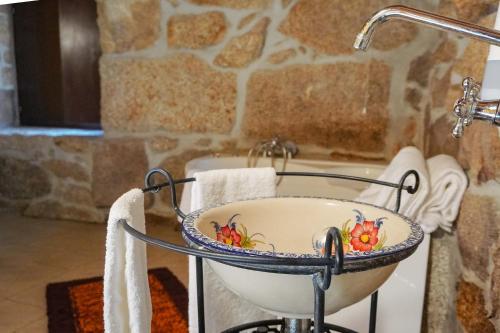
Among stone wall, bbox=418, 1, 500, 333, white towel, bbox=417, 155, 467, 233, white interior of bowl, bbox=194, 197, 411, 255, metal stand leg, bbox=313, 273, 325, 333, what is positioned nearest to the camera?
metal stand leg, bbox=313, 273, 325, 333

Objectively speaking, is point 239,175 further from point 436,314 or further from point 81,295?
point 81,295

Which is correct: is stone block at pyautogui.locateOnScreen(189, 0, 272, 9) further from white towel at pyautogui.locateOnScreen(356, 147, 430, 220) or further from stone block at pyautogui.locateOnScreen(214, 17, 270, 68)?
white towel at pyautogui.locateOnScreen(356, 147, 430, 220)

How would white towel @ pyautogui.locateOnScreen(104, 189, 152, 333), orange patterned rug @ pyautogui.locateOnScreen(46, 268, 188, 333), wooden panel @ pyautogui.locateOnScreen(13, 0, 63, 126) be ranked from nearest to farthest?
white towel @ pyautogui.locateOnScreen(104, 189, 152, 333) → orange patterned rug @ pyautogui.locateOnScreen(46, 268, 188, 333) → wooden panel @ pyautogui.locateOnScreen(13, 0, 63, 126)

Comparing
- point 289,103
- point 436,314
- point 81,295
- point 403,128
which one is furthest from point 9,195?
point 436,314

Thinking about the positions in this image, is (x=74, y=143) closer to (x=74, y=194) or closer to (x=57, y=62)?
(x=74, y=194)

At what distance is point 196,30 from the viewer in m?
2.12

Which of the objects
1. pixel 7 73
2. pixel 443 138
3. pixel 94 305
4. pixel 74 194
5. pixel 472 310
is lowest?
pixel 94 305

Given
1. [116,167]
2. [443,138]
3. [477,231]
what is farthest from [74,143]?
[477,231]

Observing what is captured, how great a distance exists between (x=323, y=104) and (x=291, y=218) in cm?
137

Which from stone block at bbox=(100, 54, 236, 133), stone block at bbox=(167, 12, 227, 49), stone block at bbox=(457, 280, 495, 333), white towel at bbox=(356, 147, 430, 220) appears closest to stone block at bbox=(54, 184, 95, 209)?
stone block at bbox=(100, 54, 236, 133)

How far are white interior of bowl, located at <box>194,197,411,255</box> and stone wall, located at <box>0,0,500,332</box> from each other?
954mm

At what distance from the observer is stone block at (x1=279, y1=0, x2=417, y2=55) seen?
1870 millimetres

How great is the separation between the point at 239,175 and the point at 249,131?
136 centimetres

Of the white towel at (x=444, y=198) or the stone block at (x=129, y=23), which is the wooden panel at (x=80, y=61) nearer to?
the stone block at (x=129, y=23)
